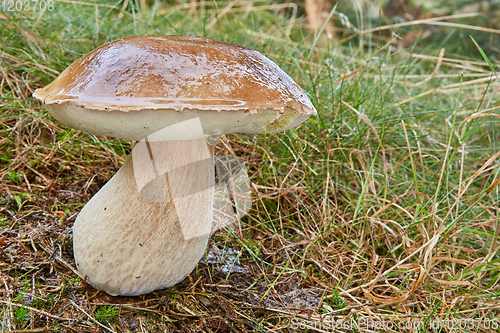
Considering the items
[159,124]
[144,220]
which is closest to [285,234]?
[144,220]

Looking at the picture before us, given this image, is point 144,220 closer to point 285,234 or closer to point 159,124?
point 159,124

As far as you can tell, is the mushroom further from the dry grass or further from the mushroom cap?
the dry grass

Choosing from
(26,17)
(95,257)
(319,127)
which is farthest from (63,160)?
(319,127)

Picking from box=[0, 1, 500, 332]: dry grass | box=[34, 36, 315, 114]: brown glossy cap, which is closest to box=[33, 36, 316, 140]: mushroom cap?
box=[34, 36, 315, 114]: brown glossy cap

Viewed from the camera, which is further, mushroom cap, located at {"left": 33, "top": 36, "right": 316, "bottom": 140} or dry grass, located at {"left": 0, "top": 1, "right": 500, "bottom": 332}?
dry grass, located at {"left": 0, "top": 1, "right": 500, "bottom": 332}

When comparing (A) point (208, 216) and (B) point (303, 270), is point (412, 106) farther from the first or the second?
(A) point (208, 216)

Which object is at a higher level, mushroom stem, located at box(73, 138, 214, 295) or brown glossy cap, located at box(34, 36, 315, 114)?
brown glossy cap, located at box(34, 36, 315, 114)
